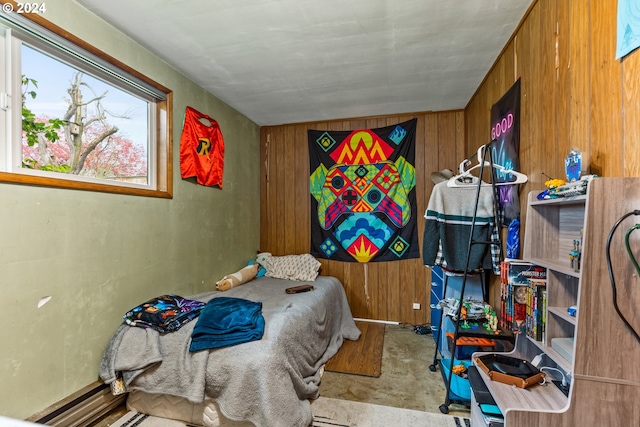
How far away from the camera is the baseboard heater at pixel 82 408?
1.50 meters

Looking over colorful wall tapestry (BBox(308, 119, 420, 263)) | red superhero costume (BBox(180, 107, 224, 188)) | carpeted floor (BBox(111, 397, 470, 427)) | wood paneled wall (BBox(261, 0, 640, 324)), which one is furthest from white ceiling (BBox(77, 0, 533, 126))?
carpeted floor (BBox(111, 397, 470, 427))

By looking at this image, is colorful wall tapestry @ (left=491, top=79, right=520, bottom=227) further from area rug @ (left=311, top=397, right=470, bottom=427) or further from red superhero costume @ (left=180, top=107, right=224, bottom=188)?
red superhero costume @ (left=180, top=107, right=224, bottom=188)

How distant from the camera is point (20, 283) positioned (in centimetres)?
140

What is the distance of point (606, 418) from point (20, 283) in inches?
99.5

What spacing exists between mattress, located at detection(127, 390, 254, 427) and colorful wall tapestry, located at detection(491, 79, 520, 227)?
2.18 m

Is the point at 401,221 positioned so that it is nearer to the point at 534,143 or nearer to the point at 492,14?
the point at 534,143

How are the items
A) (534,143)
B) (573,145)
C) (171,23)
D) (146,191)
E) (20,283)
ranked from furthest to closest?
(146,191) < (171,23) < (534,143) < (20,283) < (573,145)

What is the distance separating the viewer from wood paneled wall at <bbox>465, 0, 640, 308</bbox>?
3.33 ft

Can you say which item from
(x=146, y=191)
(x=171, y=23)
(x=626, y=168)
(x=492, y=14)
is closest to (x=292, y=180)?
(x=146, y=191)

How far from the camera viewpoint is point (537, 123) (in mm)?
1628

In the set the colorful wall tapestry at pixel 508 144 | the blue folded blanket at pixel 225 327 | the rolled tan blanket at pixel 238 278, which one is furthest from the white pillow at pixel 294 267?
the colorful wall tapestry at pixel 508 144

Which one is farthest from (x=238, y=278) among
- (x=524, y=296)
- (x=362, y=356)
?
(x=524, y=296)

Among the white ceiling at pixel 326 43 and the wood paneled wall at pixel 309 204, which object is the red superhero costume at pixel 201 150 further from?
the wood paneled wall at pixel 309 204

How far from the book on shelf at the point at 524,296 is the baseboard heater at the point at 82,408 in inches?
96.0
